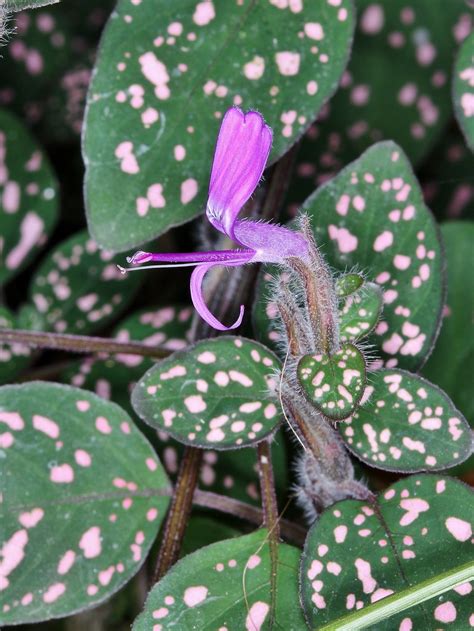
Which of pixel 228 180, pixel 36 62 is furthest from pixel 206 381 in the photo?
pixel 36 62

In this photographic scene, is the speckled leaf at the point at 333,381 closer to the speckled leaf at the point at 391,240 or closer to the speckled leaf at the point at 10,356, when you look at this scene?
the speckled leaf at the point at 391,240

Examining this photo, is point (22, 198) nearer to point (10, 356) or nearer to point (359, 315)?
point (10, 356)

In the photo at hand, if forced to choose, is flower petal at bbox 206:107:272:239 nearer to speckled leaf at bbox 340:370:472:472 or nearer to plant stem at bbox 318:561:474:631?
speckled leaf at bbox 340:370:472:472

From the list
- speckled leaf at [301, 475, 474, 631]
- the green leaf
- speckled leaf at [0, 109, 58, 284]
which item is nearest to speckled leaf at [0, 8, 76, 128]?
speckled leaf at [0, 109, 58, 284]

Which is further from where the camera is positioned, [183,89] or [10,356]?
[10,356]

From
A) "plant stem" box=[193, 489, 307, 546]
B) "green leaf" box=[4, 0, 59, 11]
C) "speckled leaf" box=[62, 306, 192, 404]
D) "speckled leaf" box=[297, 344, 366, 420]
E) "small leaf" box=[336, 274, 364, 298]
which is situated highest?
"green leaf" box=[4, 0, 59, 11]

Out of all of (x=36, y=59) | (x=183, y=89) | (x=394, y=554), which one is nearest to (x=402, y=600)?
(x=394, y=554)
